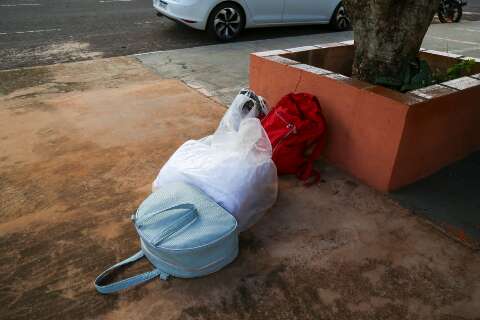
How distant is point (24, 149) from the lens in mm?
3439

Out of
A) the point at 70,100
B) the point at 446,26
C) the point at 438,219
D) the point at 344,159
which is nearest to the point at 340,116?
the point at 344,159

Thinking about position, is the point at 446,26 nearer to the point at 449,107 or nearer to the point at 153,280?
the point at 449,107

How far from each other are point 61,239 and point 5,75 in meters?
3.91

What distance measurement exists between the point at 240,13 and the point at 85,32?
309 centimetres

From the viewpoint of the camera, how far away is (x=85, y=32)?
7.77 metres

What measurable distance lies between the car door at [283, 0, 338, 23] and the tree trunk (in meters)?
4.72

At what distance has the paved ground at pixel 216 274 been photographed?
6.53ft

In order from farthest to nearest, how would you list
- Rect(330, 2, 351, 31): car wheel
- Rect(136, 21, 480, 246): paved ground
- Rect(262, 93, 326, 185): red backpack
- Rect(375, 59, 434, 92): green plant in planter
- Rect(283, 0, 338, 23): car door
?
1. Rect(330, 2, 351, 31): car wheel
2. Rect(283, 0, 338, 23): car door
3. Rect(375, 59, 434, 92): green plant in planter
4. Rect(262, 93, 326, 185): red backpack
5. Rect(136, 21, 480, 246): paved ground

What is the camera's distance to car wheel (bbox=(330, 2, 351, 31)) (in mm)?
8375

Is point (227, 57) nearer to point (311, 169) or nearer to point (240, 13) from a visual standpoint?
point (240, 13)

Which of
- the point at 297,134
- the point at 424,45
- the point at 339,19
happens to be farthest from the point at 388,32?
the point at 339,19

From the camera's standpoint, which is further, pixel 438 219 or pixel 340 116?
pixel 340 116

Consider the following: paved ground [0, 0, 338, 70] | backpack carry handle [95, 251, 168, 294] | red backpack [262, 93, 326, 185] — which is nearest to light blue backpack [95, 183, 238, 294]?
backpack carry handle [95, 251, 168, 294]

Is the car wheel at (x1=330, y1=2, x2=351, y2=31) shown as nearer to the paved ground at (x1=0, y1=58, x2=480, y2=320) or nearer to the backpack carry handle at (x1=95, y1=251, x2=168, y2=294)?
the paved ground at (x1=0, y1=58, x2=480, y2=320)
